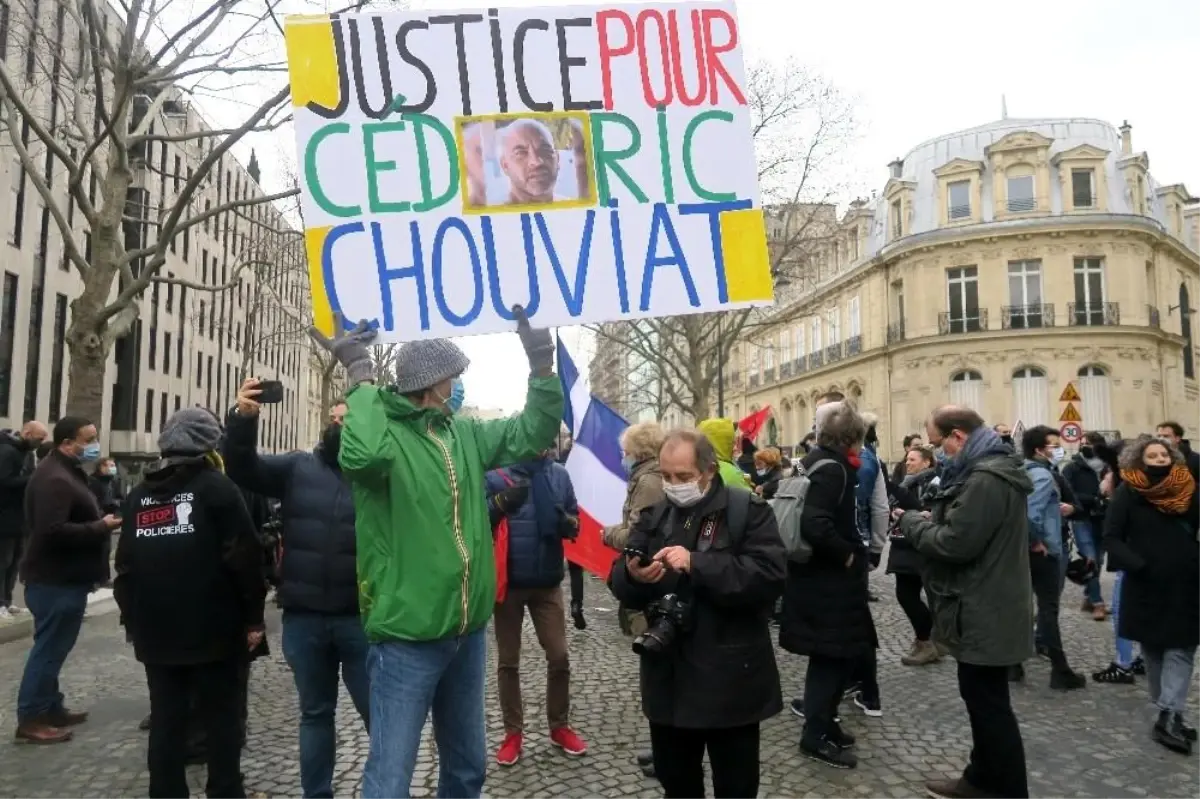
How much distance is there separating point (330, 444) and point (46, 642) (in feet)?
9.09

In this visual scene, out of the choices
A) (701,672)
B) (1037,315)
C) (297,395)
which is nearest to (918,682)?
(701,672)

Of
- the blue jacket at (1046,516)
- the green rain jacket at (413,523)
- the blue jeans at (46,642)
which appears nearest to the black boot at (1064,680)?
the blue jacket at (1046,516)

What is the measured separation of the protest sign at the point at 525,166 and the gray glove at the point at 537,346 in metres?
0.12

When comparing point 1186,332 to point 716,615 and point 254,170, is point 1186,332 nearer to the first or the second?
point 716,615

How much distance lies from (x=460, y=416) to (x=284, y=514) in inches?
41.5

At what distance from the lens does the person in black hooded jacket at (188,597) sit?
3.41 metres

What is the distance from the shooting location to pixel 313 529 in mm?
3562

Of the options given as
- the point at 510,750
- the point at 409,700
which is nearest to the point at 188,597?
the point at 409,700

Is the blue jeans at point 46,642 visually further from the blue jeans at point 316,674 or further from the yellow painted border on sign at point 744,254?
the yellow painted border on sign at point 744,254

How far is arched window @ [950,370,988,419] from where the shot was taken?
33.4m

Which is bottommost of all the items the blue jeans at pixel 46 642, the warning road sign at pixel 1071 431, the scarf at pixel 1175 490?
the blue jeans at pixel 46 642

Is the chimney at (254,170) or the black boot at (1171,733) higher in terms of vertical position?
the chimney at (254,170)

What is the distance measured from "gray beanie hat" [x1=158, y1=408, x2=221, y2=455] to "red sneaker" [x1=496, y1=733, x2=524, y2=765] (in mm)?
2213

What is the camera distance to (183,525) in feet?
11.5
